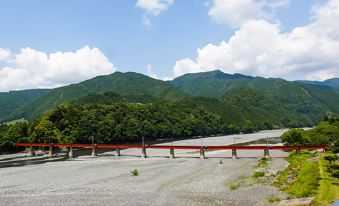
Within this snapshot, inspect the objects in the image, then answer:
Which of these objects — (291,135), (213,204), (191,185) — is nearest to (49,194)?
(191,185)

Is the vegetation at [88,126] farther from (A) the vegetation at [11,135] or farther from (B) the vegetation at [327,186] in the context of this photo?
(B) the vegetation at [327,186]

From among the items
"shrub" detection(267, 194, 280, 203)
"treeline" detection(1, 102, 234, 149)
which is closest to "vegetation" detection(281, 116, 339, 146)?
"shrub" detection(267, 194, 280, 203)

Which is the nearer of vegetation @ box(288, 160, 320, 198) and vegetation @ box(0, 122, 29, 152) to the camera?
vegetation @ box(288, 160, 320, 198)

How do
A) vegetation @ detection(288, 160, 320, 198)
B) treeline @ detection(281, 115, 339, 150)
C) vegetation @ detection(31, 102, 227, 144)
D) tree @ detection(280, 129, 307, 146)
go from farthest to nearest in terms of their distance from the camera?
vegetation @ detection(31, 102, 227, 144), tree @ detection(280, 129, 307, 146), treeline @ detection(281, 115, 339, 150), vegetation @ detection(288, 160, 320, 198)

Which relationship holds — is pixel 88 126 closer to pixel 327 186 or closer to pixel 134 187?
pixel 134 187

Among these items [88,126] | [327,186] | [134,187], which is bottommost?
[134,187]

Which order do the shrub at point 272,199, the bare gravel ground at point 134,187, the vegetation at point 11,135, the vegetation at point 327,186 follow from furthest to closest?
1. the vegetation at point 11,135
2. the bare gravel ground at point 134,187
3. the shrub at point 272,199
4. the vegetation at point 327,186

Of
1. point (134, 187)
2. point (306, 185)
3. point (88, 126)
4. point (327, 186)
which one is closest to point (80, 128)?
point (88, 126)

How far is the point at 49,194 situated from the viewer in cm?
4984

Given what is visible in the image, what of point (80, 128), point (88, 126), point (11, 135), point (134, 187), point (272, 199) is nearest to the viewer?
point (272, 199)

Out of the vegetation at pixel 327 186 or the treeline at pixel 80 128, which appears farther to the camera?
the treeline at pixel 80 128

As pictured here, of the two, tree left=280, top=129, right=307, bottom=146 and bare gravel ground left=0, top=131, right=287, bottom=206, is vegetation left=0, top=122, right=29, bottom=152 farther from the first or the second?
tree left=280, top=129, right=307, bottom=146

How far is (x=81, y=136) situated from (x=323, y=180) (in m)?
131

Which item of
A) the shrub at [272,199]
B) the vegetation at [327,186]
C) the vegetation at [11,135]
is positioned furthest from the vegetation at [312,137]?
the vegetation at [11,135]
